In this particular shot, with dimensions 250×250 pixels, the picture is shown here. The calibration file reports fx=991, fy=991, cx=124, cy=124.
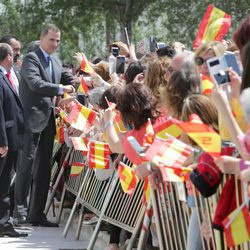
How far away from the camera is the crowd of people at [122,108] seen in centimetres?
534

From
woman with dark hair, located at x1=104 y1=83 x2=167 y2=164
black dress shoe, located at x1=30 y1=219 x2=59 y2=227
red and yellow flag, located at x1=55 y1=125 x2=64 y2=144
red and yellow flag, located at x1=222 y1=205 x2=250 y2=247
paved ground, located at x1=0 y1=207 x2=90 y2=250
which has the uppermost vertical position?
woman with dark hair, located at x1=104 y1=83 x2=167 y2=164

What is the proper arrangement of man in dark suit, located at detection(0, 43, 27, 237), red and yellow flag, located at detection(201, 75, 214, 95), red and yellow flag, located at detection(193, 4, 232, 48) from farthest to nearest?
man in dark suit, located at detection(0, 43, 27, 237), red and yellow flag, located at detection(193, 4, 232, 48), red and yellow flag, located at detection(201, 75, 214, 95)

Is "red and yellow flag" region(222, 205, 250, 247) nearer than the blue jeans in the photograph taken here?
Yes

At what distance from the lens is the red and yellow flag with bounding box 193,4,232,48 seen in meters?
6.68

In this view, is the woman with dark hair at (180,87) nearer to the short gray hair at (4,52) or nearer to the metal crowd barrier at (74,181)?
the metal crowd barrier at (74,181)

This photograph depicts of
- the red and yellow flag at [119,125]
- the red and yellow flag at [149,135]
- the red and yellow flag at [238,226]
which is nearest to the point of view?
the red and yellow flag at [238,226]

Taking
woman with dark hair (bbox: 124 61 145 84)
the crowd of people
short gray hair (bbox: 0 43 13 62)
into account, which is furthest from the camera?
short gray hair (bbox: 0 43 13 62)

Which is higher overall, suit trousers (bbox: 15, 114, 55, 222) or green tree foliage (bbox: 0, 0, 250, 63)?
green tree foliage (bbox: 0, 0, 250, 63)

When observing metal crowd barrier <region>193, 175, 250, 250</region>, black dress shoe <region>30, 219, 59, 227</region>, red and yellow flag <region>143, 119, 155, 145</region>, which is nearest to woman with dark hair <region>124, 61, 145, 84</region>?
red and yellow flag <region>143, 119, 155, 145</region>

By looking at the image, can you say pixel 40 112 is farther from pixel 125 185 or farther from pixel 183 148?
pixel 183 148

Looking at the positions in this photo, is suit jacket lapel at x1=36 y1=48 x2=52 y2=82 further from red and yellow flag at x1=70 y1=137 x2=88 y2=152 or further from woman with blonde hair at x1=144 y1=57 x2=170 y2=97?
woman with blonde hair at x1=144 y1=57 x2=170 y2=97

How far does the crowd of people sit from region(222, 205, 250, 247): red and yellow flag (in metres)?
0.19

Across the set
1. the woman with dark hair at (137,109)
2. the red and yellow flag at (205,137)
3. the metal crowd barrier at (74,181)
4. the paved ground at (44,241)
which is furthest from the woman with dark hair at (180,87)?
the metal crowd barrier at (74,181)

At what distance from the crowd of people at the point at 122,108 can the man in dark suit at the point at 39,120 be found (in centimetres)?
1
